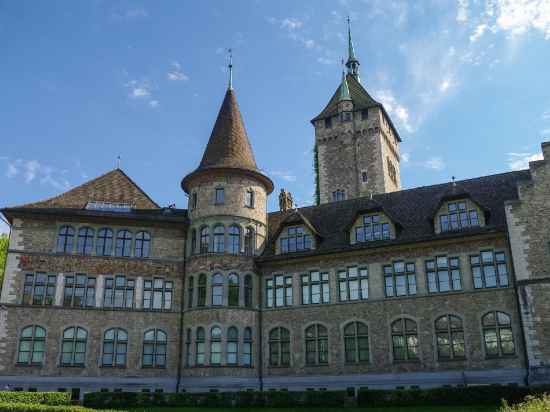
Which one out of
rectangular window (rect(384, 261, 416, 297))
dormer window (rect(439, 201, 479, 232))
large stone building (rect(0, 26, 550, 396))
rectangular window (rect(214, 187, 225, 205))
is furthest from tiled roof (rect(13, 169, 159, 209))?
dormer window (rect(439, 201, 479, 232))

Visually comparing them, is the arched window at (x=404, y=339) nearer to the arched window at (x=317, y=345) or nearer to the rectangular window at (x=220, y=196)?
the arched window at (x=317, y=345)

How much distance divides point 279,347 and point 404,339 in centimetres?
728

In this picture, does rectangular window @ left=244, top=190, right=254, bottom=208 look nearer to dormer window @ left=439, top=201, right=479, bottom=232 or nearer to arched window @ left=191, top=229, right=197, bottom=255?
arched window @ left=191, top=229, right=197, bottom=255

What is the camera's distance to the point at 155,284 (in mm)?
34219

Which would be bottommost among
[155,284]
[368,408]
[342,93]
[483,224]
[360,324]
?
[368,408]

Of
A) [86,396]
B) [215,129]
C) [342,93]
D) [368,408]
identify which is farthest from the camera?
[342,93]

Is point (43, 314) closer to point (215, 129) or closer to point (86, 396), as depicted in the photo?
point (86, 396)

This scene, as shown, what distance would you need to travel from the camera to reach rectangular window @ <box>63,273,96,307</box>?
32656 mm

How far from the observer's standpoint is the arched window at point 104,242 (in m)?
34.0

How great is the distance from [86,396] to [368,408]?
42.3ft

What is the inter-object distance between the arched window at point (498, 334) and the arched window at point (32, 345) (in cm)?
2315

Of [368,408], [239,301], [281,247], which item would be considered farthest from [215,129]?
[368,408]

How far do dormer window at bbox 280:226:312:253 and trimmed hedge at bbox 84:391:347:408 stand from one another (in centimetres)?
1078

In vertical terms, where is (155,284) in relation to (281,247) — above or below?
below
